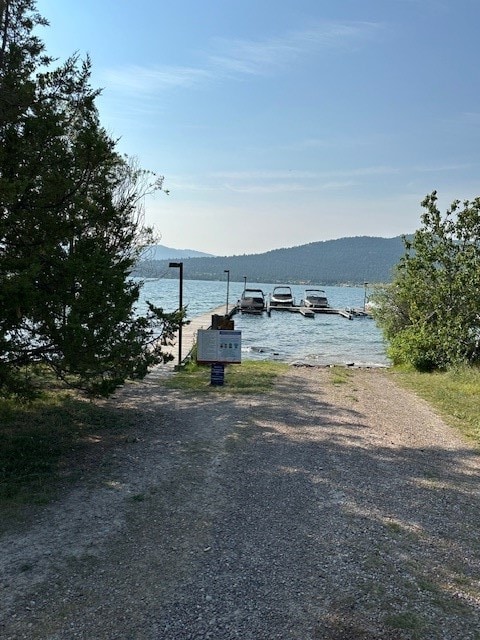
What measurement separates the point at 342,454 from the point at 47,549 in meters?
3.89

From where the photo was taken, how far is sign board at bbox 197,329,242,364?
448 inches

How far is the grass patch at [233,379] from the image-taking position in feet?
36.6

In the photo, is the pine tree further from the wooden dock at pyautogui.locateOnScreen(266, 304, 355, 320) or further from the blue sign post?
the wooden dock at pyautogui.locateOnScreen(266, 304, 355, 320)

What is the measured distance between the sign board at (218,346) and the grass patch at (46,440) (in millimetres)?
3164

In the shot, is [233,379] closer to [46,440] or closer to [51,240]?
[46,440]

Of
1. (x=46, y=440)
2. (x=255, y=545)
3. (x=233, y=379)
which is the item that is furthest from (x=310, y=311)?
(x=255, y=545)

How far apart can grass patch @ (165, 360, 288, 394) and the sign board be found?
606 mm

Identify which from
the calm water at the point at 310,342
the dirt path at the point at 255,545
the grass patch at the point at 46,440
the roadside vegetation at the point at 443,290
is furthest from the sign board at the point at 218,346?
the roadside vegetation at the point at 443,290

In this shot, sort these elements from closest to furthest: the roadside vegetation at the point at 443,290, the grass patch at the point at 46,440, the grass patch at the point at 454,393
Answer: the grass patch at the point at 46,440
the grass patch at the point at 454,393
the roadside vegetation at the point at 443,290

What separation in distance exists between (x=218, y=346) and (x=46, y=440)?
5.26 m

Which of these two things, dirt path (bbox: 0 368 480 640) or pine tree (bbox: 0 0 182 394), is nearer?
dirt path (bbox: 0 368 480 640)

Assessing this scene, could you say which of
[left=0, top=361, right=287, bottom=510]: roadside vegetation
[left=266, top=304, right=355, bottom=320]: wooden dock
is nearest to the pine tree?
[left=0, top=361, right=287, bottom=510]: roadside vegetation

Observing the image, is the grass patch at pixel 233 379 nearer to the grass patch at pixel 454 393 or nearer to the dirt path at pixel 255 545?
the grass patch at pixel 454 393

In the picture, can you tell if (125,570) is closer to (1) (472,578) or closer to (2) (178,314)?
(1) (472,578)
